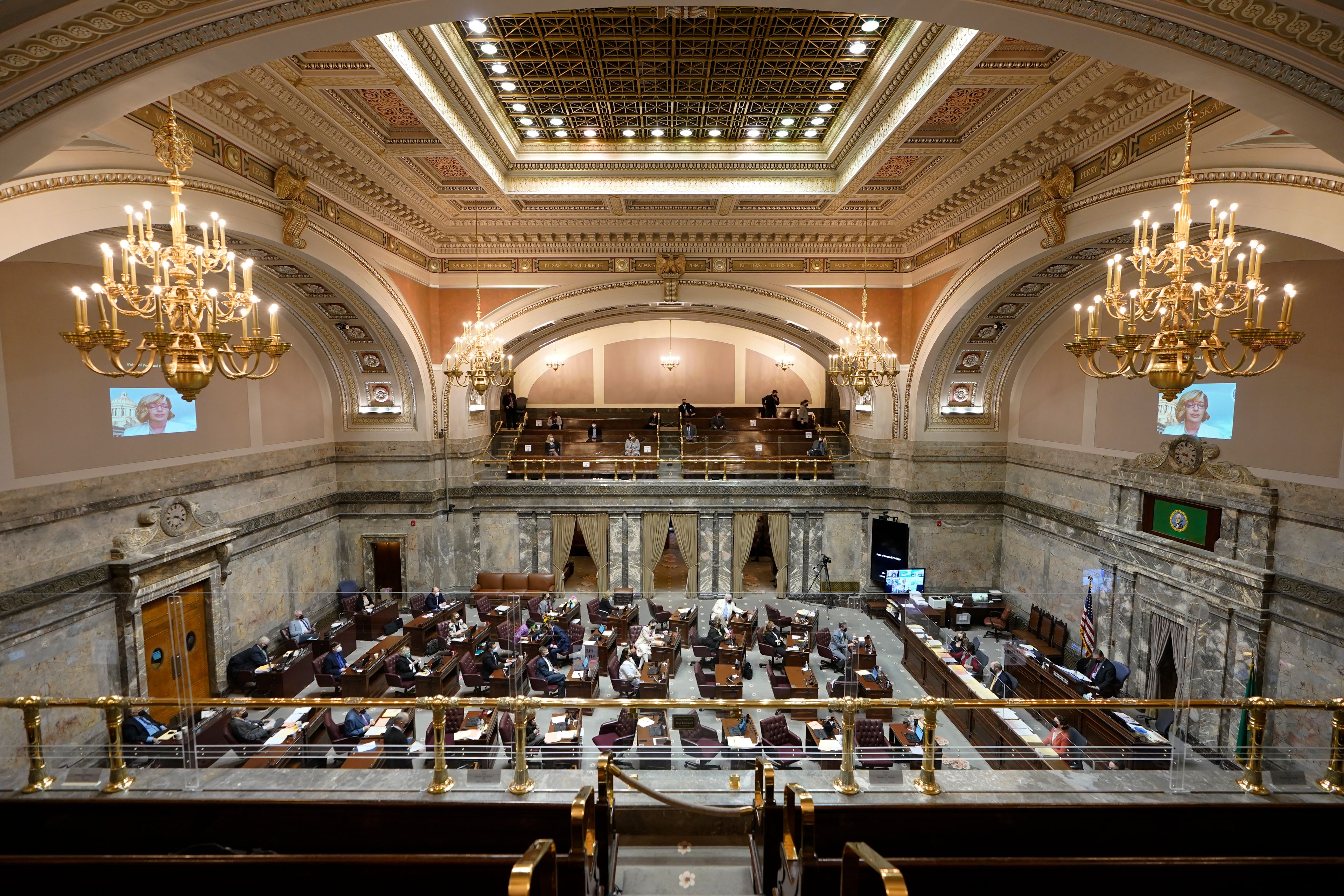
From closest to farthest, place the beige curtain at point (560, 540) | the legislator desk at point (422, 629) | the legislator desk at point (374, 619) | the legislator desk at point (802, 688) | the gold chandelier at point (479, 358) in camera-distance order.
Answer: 1. the legislator desk at point (802, 688)
2. the legislator desk at point (422, 629)
3. the gold chandelier at point (479, 358)
4. the legislator desk at point (374, 619)
5. the beige curtain at point (560, 540)

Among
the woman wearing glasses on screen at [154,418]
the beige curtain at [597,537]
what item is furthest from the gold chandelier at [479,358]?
the woman wearing glasses on screen at [154,418]

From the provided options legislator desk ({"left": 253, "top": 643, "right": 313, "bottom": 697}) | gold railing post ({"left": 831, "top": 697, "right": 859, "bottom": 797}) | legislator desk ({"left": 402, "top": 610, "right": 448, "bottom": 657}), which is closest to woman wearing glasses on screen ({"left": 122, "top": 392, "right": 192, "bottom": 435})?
legislator desk ({"left": 253, "top": 643, "right": 313, "bottom": 697})

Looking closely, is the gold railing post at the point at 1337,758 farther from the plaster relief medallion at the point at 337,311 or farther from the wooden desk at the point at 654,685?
the plaster relief medallion at the point at 337,311

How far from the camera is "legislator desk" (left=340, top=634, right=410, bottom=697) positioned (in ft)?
28.4

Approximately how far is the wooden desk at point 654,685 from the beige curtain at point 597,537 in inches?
199

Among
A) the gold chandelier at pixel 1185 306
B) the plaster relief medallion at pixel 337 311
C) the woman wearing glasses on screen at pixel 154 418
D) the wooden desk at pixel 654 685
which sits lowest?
the wooden desk at pixel 654 685

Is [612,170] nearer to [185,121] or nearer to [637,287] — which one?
[637,287]

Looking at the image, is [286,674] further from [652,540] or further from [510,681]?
[652,540]

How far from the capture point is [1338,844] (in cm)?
356

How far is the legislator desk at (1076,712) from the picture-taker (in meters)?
7.00

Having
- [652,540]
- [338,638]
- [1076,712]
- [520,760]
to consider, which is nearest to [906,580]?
[1076,712]

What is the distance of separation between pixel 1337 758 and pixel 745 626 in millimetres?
7380

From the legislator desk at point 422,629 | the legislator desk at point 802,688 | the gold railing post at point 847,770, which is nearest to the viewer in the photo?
the gold railing post at point 847,770

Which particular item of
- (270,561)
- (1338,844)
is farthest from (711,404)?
(1338,844)
